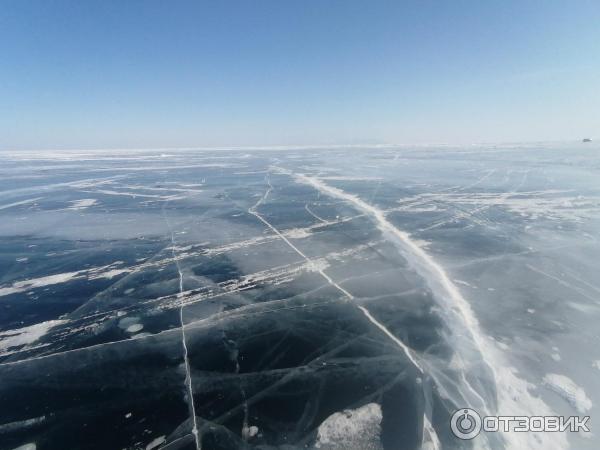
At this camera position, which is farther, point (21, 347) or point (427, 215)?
point (427, 215)

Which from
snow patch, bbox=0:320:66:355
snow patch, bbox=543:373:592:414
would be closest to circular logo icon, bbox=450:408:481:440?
snow patch, bbox=543:373:592:414

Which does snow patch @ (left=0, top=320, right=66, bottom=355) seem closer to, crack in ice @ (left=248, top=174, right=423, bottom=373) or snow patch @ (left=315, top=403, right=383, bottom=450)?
snow patch @ (left=315, top=403, right=383, bottom=450)

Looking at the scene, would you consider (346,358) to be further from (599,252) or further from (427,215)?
(427,215)

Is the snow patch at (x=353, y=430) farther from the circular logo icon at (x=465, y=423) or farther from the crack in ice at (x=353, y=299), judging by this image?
the crack in ice at (x=353, y=299)

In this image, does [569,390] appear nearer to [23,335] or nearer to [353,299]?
[353,299]

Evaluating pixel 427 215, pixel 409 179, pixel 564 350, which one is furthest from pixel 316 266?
pixel 409 179
